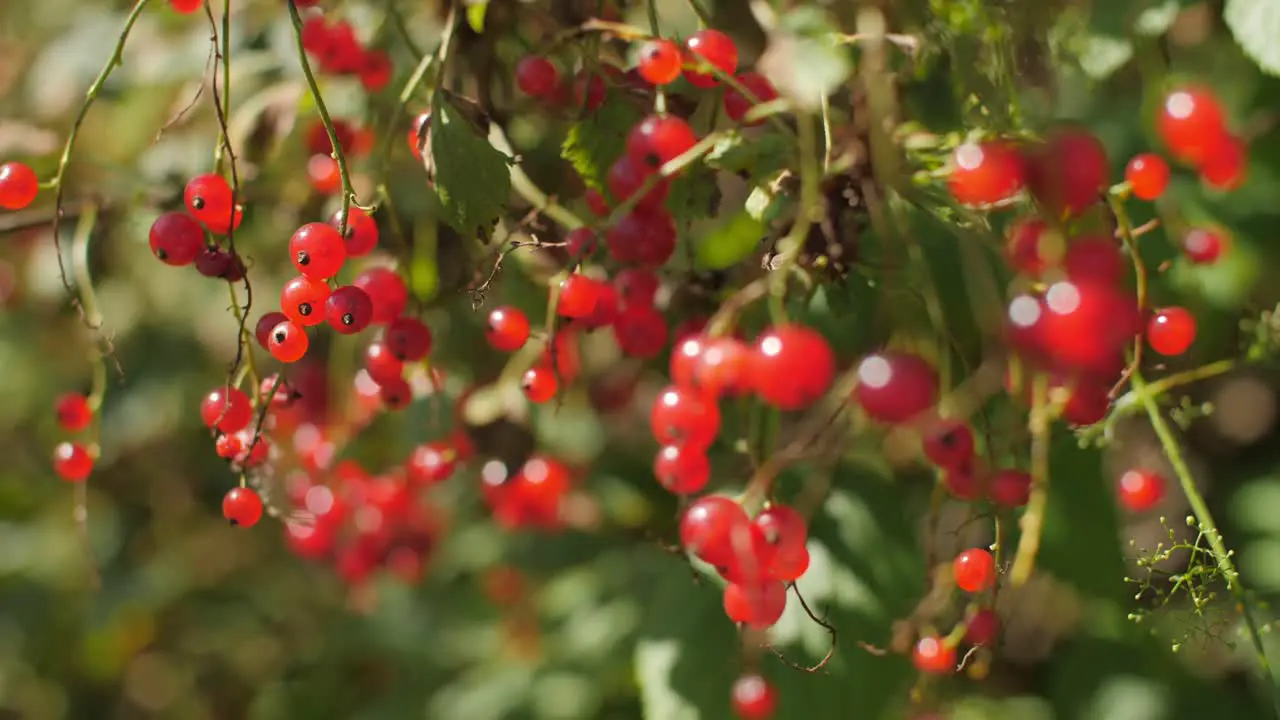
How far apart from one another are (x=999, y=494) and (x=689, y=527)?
0.24 metres

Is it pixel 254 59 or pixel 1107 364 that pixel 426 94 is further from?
pixel 1107 364

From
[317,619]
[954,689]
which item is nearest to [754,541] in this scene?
[954,689]

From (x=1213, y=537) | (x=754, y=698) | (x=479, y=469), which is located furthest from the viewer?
(x=479, y=469)

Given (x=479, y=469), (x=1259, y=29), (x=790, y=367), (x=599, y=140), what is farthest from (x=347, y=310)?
(x=479, y=469)

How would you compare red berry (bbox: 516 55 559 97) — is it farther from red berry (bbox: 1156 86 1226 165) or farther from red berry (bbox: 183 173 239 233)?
red berry (bbox: 1156 86 1226 165)

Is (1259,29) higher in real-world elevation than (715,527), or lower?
higher

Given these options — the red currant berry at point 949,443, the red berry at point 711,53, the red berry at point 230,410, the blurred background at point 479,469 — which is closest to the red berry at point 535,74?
the blurred background at point 479,469

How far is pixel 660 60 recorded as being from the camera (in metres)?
0.90

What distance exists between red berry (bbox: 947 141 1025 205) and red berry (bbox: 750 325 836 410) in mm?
161

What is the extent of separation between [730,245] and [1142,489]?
0.57m

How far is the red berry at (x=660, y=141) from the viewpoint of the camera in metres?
0.91

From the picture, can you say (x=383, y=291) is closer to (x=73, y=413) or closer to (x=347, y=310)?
(x=347, y=310)

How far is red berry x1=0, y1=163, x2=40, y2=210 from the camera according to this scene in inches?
41.6

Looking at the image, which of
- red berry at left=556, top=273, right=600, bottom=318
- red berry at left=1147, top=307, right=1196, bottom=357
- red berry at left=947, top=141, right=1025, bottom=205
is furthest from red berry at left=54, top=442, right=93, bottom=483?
red berry at left=1147, top=307, right=1196, bottom=357
